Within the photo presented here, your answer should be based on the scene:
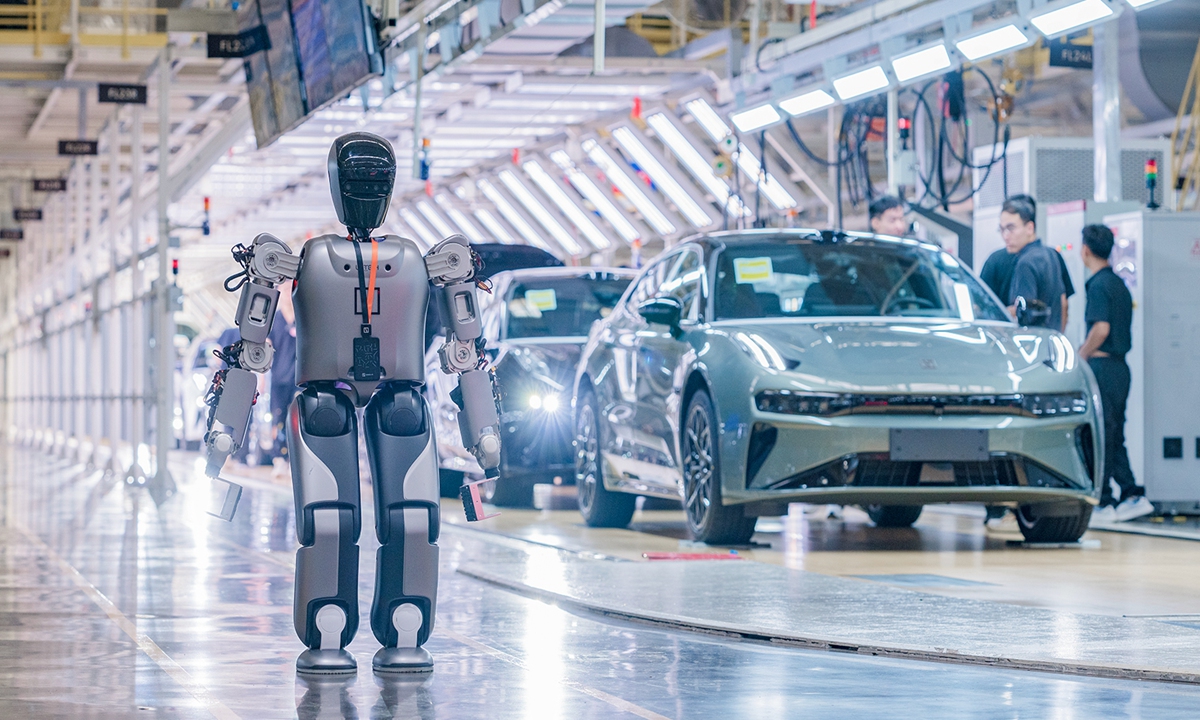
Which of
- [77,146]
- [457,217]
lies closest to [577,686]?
[77,146]

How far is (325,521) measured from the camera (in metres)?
6.17

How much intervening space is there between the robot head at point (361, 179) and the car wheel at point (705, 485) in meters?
3.69

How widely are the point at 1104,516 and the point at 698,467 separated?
3587mm

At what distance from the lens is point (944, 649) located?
6195 millimetres

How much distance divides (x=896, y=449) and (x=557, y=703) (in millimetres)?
4293

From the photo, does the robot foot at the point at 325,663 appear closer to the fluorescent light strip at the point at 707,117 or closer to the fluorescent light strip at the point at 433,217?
the fluorescent light strip at the point at 707,117

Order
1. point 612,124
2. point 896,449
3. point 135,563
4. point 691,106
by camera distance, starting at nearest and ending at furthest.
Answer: point 896,449, point 135,563, point 691,106, point 612,124

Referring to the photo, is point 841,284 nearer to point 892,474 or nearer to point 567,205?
point 892,474

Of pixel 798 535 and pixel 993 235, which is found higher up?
pixel 993 235

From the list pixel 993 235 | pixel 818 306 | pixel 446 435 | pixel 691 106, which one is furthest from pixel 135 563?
pixel 691 106

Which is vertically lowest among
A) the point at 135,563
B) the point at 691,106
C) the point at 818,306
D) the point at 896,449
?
the point at 135,563

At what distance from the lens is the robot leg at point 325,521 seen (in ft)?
20.0

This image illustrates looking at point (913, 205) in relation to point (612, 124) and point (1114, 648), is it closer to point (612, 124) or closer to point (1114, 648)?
point (1114, 648)

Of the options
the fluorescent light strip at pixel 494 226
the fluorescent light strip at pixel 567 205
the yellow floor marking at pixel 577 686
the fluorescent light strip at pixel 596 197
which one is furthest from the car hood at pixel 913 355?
the fluorescent light strip at pixel 494 226
